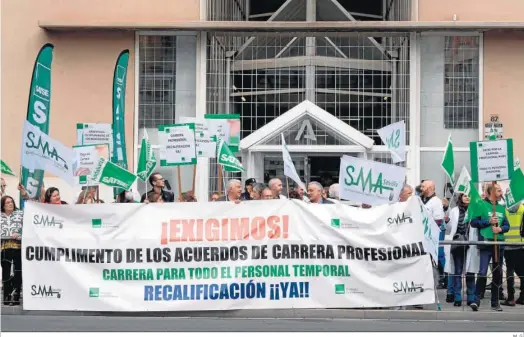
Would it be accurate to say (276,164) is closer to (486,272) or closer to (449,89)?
(449,89)

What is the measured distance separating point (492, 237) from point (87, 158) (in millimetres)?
6130

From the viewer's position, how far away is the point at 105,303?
15039mm

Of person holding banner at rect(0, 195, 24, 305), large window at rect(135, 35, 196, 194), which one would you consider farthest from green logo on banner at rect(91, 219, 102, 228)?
large window at rect(135, 35, 196, 194)

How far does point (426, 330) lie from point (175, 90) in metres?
12.0

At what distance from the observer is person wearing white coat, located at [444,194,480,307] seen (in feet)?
53.1

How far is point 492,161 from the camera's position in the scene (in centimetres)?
1577

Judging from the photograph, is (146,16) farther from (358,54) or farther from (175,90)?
(358,54)

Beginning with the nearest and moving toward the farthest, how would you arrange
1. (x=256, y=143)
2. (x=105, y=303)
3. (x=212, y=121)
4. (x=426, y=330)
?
(x=426, y=330), (x=105, y=303), (x=212, y=121), (x=256, y=143)

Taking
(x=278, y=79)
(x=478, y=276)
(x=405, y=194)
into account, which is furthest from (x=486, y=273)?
(x=278, y=79)

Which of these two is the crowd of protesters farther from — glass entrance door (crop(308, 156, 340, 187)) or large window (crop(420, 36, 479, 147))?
glass entrance door (crop(308, 156, 340, 187))

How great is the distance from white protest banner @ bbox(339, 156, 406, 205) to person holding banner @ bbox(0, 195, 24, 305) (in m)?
4.77

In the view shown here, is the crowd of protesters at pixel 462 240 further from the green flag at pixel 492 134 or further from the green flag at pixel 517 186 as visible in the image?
the green flag at pixel 492 134

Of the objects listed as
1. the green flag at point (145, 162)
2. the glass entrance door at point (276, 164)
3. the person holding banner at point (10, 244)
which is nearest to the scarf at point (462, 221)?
the green flag at point (145, 162)

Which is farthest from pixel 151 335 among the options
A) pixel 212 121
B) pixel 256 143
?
pixel 256 143
